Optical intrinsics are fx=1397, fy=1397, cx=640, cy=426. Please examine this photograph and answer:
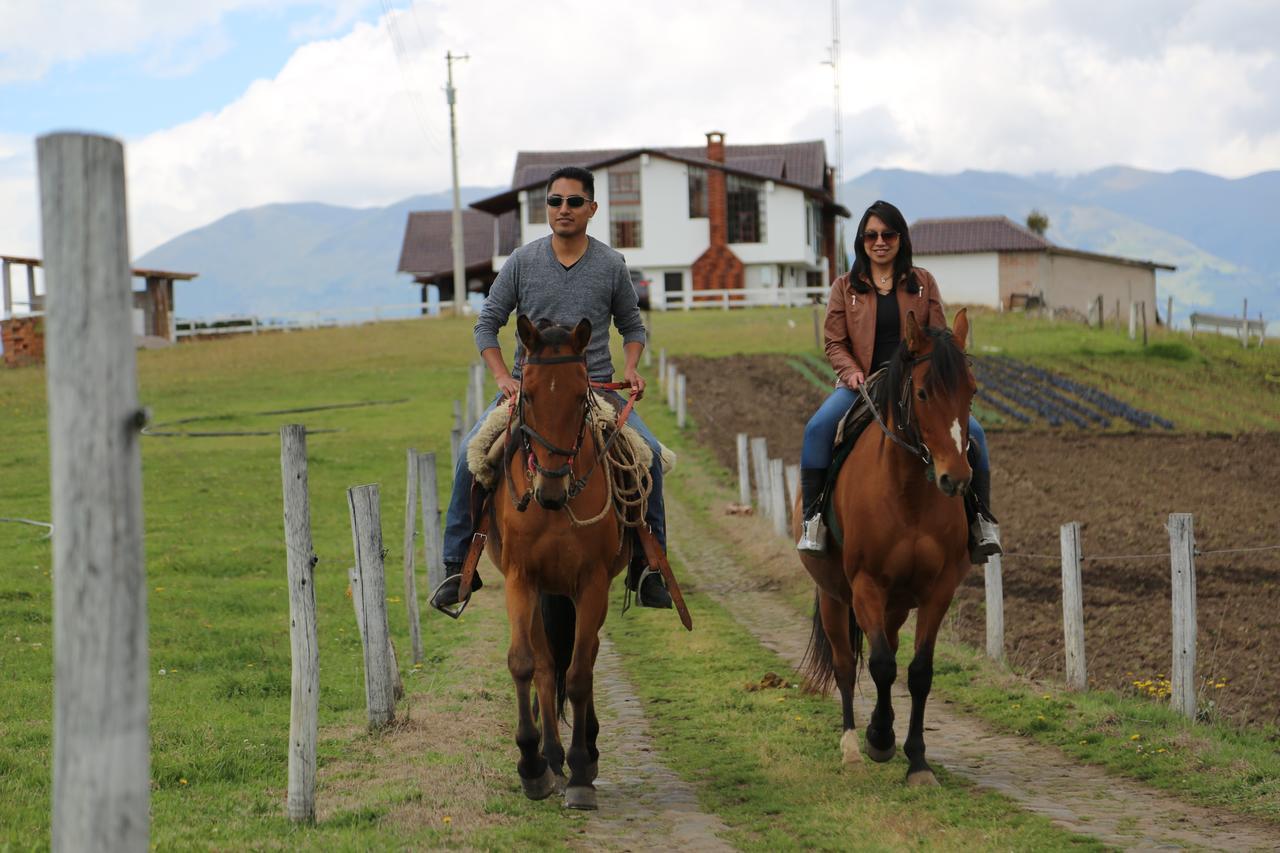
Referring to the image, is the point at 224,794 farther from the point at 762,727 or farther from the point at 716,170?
the point at 716,170

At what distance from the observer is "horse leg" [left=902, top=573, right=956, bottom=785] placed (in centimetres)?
788

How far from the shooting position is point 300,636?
6926 mm

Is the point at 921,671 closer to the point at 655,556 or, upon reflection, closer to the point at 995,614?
the point at 655,556

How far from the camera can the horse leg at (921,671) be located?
25.8ft

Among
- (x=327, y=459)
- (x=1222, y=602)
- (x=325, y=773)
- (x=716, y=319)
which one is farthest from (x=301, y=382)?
(x=325, y=773)

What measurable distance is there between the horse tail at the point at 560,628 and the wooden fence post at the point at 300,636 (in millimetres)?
1514

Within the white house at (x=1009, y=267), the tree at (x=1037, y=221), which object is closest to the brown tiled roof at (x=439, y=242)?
the white house at (x=1009, y=267)

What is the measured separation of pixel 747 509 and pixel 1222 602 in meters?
9.00

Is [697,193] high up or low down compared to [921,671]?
up

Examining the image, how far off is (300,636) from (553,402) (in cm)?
171

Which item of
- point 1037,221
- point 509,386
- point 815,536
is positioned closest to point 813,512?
point 815,536

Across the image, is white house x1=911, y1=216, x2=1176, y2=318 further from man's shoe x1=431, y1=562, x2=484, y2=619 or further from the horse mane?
man's shoe x1=431, y1=562, x2=484, y2=619

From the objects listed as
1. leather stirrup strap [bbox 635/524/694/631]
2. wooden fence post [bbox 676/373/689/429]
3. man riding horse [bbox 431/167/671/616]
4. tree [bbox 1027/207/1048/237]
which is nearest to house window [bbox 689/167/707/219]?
tree [bbox 1027/207/1048/237]

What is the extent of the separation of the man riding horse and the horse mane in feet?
4.66
